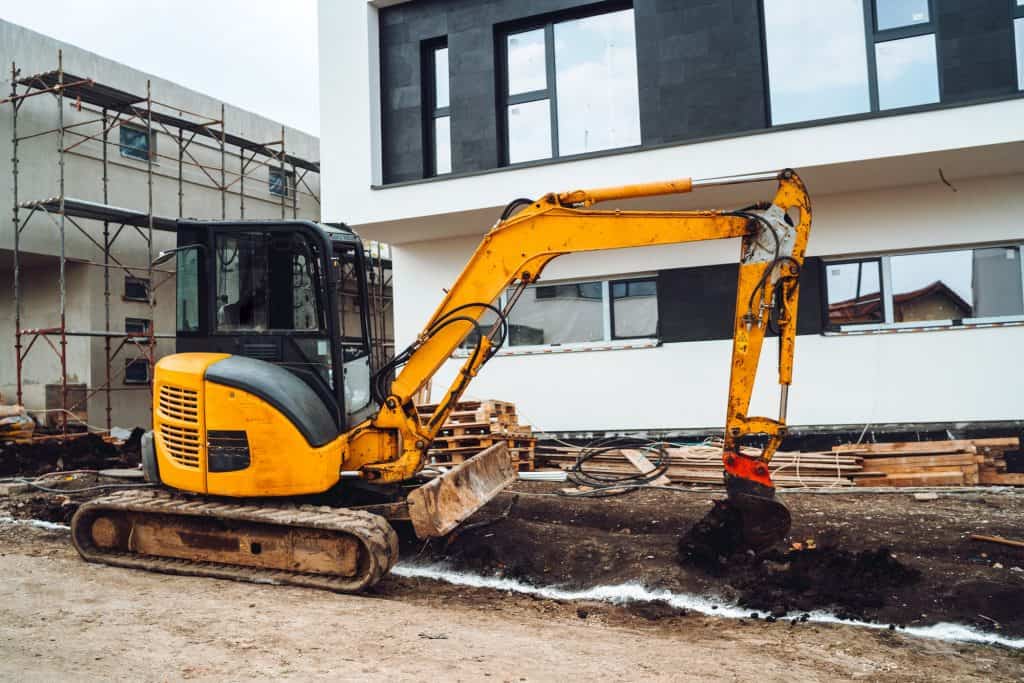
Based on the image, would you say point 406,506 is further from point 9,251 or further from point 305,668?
point 9,251

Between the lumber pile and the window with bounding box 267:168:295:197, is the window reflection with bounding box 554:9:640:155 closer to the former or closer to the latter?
the lumber pile

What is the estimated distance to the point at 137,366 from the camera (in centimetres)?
2120

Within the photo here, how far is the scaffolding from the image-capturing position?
57.7 ft

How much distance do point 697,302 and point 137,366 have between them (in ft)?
50.9

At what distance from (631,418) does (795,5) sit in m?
6.46

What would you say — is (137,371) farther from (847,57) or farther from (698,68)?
(847,57)

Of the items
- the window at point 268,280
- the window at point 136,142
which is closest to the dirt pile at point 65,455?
the window at point 136,142

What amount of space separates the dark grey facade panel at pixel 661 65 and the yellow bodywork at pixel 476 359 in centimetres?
544

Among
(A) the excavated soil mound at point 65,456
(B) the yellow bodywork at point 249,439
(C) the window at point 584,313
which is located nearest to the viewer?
(B) the yellow bodywork at point 249,439

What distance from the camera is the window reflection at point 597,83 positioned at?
12602mm

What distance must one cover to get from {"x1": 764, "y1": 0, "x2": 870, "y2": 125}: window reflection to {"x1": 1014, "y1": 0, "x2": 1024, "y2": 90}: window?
181cm

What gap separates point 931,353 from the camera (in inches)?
436

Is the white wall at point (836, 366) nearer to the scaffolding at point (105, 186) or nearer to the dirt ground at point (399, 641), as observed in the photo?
the dirt ground at point (399, 641)

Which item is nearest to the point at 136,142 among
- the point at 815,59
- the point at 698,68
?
the point at 698,68
